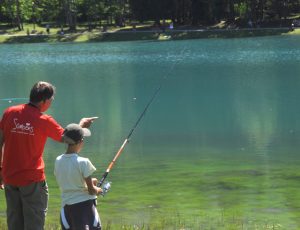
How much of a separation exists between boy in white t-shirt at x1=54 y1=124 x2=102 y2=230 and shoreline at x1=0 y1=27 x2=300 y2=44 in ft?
196

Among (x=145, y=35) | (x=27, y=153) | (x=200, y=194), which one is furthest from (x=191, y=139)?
(x=145, y=35)

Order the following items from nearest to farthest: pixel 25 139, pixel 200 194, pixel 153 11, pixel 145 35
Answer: pixel 25 139, pixel 200 194, pixel 145 35, pixel 153 11

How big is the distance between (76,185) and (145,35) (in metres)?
63.2

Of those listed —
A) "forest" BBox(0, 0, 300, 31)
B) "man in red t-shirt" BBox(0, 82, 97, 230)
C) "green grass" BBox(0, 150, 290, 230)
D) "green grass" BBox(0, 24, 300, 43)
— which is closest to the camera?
"man in red t-shirt" BBox(0, 82, 97, 230)

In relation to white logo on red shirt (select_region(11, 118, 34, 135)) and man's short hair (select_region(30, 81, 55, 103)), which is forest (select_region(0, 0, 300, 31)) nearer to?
man's short hair (select_region(30, 81, 55, 103))

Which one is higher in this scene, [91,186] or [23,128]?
[23,128]

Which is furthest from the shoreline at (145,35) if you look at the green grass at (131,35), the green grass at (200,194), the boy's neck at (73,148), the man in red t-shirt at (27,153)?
the boy's neck at (73,148)

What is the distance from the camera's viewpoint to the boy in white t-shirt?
500 centimetres

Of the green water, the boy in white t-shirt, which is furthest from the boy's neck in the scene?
the green water

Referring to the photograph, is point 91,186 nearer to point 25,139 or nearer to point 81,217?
point 81,217

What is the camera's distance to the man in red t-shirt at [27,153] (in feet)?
16.7

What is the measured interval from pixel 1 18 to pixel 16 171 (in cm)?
8508

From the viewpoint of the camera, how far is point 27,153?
5.16 metres

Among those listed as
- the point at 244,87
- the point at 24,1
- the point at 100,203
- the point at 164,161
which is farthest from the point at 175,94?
the point at 24,1
